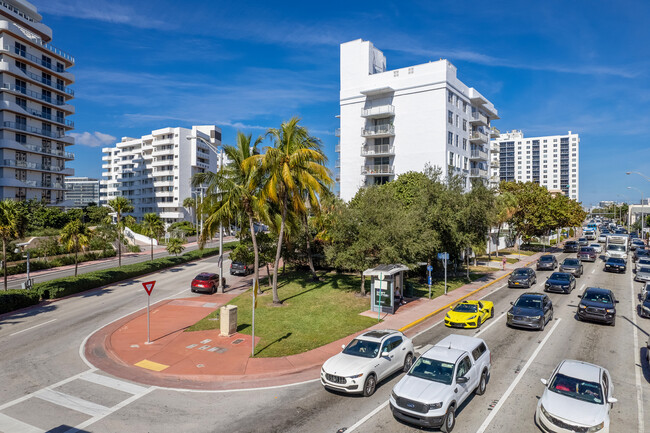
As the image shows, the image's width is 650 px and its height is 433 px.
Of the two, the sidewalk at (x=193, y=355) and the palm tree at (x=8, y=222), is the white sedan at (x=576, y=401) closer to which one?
the sidewalk at (x=193, y=355)

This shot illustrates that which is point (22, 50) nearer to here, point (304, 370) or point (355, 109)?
point (355, 109)

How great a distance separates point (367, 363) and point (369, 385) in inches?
24.8

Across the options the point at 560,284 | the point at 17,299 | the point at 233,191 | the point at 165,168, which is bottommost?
the point at 17,299

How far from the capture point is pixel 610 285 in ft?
104

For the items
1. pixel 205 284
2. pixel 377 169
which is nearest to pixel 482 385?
pixel 205 284

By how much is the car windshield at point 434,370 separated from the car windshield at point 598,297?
14.5 meters

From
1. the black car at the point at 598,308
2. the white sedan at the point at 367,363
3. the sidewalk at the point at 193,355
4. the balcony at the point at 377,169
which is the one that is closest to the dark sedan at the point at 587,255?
the balcony at the point at 377,169

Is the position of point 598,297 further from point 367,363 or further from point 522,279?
point 367,363

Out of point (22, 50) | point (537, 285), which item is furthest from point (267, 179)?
point (22, 50)

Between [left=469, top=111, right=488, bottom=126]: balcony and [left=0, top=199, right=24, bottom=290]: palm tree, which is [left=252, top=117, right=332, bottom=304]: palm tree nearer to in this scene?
[left=0, top=199, right=24, bottom=290]: palm tree

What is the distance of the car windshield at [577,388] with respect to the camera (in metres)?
9.78

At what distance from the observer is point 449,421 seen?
975 centimetres

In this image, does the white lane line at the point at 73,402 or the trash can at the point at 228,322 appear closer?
the white lane line at the point at 73,402

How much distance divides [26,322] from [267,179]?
586 inches
